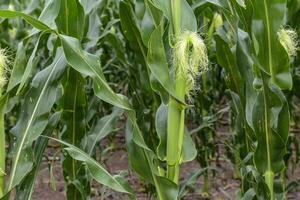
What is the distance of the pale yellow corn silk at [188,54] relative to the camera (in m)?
2.00

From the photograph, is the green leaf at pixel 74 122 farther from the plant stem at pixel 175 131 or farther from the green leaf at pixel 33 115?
the plant stem at pixel 175 131

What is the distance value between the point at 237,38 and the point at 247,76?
7.4 inches

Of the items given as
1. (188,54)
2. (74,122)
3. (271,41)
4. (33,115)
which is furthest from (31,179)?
(271,41)

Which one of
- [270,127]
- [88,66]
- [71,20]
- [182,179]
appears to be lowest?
[182,179]

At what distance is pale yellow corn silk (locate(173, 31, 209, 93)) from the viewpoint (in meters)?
2.00

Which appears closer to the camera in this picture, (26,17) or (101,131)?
(26,17)

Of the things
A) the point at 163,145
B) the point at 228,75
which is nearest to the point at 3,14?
the point at 163,145

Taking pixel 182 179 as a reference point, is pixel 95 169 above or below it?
above

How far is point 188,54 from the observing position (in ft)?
6.65

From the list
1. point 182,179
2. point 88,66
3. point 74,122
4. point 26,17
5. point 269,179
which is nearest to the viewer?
point 26,17

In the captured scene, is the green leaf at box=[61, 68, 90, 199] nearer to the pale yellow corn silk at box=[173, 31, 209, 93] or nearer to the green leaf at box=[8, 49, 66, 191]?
the green leaf at box=[8, 49, 66, 191]

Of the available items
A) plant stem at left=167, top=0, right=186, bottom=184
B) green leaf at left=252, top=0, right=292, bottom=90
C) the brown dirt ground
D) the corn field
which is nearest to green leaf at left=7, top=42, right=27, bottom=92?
the corn field

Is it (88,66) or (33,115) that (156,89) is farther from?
(33,115)

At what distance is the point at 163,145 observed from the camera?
225 centimetres
